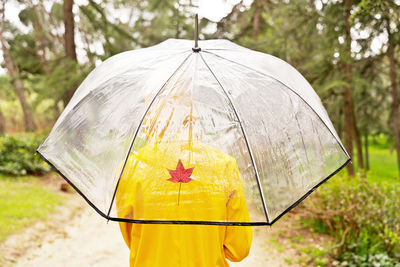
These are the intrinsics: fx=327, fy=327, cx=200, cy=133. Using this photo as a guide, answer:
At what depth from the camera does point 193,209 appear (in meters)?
1.76

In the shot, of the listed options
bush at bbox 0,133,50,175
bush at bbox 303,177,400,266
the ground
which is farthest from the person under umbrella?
bush at bbox 0,133,50,175

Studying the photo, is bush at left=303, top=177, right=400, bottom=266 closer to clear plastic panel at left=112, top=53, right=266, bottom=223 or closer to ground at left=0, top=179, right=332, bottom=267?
ground at left=0, top=179, right=332, bottom=267

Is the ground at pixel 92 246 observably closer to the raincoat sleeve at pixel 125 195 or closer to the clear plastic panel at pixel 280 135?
the raincoat sleeve at pixel 125 195

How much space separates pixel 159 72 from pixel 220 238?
1.04 meters

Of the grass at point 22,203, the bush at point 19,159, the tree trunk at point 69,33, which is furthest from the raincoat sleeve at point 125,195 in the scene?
the bush at point 19,159

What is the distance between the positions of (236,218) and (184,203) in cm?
29

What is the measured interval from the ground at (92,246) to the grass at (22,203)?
219mm

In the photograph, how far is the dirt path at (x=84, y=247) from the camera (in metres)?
5.07

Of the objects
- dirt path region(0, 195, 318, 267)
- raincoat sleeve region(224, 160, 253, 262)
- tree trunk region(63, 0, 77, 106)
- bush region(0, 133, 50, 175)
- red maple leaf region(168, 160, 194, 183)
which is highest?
tree trunk region(63, 0, 77, 106)

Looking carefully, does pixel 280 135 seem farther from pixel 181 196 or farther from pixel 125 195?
pixel 125 195

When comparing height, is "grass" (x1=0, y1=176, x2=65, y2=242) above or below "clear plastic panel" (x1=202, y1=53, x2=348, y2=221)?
below

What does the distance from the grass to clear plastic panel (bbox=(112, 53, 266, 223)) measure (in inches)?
195

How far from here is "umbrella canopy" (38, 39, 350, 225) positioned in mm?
1773

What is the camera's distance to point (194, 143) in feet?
6.07
